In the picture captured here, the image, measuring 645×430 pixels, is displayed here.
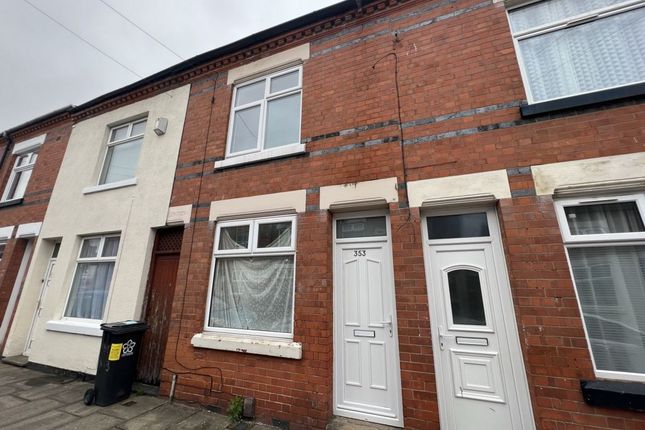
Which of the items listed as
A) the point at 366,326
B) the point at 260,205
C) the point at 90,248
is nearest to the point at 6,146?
the point at 90,248

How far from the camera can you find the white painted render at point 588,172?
9.11 feet

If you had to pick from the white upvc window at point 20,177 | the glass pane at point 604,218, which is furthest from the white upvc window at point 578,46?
the white upvc window at point 20,177

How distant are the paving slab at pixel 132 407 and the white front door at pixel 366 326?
2.76m

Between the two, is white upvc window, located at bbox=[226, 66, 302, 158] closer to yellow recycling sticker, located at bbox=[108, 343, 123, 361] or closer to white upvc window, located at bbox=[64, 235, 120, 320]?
white upvc window, located at bbox=[64, 235, 120, 320]

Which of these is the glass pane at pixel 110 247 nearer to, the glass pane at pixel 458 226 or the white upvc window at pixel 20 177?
the white upvc window at pixel 20 177

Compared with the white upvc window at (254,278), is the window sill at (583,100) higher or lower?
higher

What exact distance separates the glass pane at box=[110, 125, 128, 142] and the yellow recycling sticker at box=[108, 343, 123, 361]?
5.05 m

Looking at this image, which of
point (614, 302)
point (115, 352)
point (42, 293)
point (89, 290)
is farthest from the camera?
point (42, 293)

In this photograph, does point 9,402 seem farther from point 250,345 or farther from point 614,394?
point 614,394

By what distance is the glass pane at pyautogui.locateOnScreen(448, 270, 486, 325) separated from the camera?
315 centimetres

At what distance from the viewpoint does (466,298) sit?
10.6 ft

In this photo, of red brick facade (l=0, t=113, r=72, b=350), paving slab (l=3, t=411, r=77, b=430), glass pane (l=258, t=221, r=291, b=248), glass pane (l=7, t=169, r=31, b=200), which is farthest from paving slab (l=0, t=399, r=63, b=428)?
glass pane (l=7, t=169, r=31, b=200)

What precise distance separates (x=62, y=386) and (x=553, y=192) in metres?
8.07

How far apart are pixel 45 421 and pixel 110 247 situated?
3.18 meters
